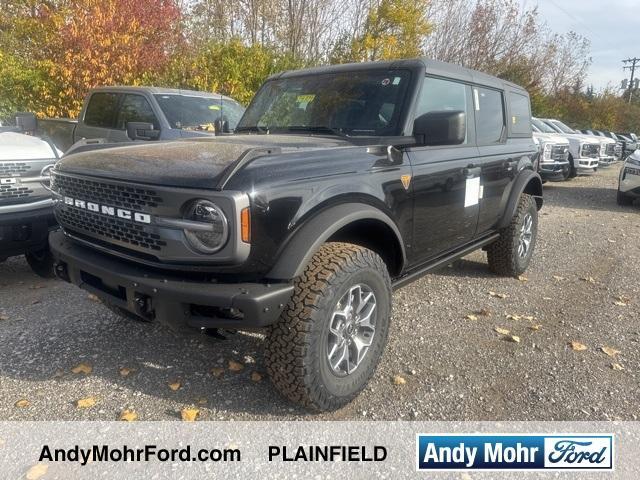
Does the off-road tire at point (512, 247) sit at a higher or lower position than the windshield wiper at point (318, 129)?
lower

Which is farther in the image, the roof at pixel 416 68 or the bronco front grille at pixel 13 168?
the bronco front grille at pixel 13 168

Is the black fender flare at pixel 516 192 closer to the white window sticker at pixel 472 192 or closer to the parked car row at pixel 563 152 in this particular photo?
the white window sticker at pixel 472 192

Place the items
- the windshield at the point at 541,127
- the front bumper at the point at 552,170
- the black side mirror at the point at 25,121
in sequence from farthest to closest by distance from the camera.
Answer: the windshield at the point at 541,127 → the front bumper at the point at 552,170 → the black side mirror at the point at 25,121

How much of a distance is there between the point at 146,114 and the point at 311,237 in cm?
528

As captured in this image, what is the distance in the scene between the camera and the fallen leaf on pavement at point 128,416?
262 centimetres

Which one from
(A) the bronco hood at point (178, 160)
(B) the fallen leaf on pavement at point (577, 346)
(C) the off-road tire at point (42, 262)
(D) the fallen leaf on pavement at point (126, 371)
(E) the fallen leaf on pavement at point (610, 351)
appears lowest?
(D) the fallen leaf on pavement at point (126, 371)

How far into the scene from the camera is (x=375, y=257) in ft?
9.04

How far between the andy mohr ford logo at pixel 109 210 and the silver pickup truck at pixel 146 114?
3.54 m

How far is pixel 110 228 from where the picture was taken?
2615 millimetres

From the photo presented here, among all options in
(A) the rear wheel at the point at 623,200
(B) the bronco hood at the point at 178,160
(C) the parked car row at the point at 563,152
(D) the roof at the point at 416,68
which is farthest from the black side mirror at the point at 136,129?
(A) the rear wheel at the point at 623,200

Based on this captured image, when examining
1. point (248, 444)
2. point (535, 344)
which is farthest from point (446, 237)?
point (248, 444)

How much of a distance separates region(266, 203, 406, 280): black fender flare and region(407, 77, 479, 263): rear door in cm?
71

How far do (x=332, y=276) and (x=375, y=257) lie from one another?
0.41 m

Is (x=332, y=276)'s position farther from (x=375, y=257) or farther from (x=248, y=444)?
(x=248, y=444)
